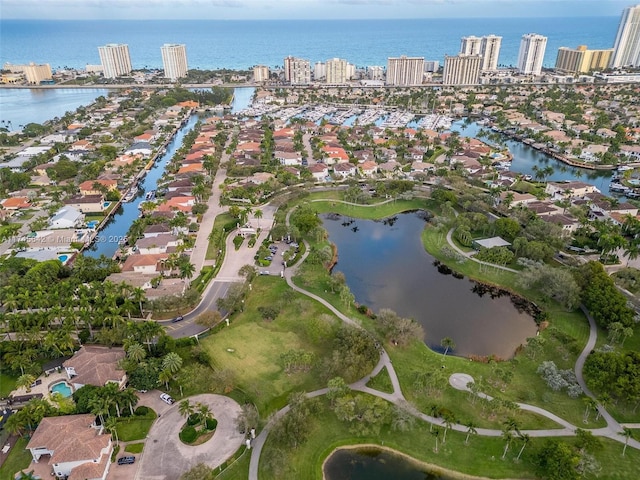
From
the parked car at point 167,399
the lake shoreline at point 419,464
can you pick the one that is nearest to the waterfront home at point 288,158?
the parked car at point 167,399

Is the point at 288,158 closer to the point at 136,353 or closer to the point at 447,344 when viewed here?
the point at 447,344

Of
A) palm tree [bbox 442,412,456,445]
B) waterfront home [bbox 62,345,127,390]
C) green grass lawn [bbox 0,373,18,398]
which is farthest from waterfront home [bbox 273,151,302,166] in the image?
palm tree [bbox 442,412,456,445]

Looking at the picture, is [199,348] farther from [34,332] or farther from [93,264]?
[93,264]

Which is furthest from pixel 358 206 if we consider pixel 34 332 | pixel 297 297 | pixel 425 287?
pixel 34 332

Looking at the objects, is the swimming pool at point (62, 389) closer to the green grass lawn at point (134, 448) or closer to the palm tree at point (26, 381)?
the palm tree at point (26, 381)

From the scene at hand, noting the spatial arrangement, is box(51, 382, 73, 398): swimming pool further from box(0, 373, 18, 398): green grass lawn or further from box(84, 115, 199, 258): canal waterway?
box(84, 115, 199, 258): canal waterway

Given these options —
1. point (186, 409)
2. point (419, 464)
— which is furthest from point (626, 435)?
point (186, 409)

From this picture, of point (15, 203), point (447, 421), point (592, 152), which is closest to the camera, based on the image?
point (447, 421)
